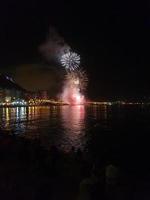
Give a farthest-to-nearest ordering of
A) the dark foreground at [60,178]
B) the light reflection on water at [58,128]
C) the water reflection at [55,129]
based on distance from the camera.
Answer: the light reflection on water at [58,128], the water reflection at [55,129], the dark foreground at [60,178]

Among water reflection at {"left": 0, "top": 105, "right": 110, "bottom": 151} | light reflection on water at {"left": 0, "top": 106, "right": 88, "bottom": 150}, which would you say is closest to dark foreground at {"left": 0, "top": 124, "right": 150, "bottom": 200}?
water reflection at {"left": 0, "top": 105, "right": 110, "bottom": 151}

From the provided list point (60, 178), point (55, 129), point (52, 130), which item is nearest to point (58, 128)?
point (55, 129)

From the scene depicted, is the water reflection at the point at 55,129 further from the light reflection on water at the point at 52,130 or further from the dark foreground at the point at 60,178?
the dark foreground at the point at 60,178

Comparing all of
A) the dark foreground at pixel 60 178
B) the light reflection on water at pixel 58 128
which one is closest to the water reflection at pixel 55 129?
the light reflection on water at pixel 58 128

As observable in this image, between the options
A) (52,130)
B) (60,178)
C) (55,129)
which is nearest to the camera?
(60,178)

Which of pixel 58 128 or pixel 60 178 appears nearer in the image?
pixel 60 178

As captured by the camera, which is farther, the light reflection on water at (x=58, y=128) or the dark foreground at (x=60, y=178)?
the light reflection on water at (x=58, y=128)

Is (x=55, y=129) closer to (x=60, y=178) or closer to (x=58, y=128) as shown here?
(x=58, y=128)

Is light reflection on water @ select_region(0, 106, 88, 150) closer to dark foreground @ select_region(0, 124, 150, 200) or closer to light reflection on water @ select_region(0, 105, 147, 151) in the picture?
light reflection on water @ select_region(0, 105, 147, 151)

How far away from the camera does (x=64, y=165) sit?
68.9 ft

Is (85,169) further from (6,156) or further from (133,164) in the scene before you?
(133,164)

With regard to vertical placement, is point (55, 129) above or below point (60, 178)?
below

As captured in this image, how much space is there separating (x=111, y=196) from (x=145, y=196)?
1.60m

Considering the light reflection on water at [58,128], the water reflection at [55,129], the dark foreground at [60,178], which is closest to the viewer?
the dark foreground at [60,178]
